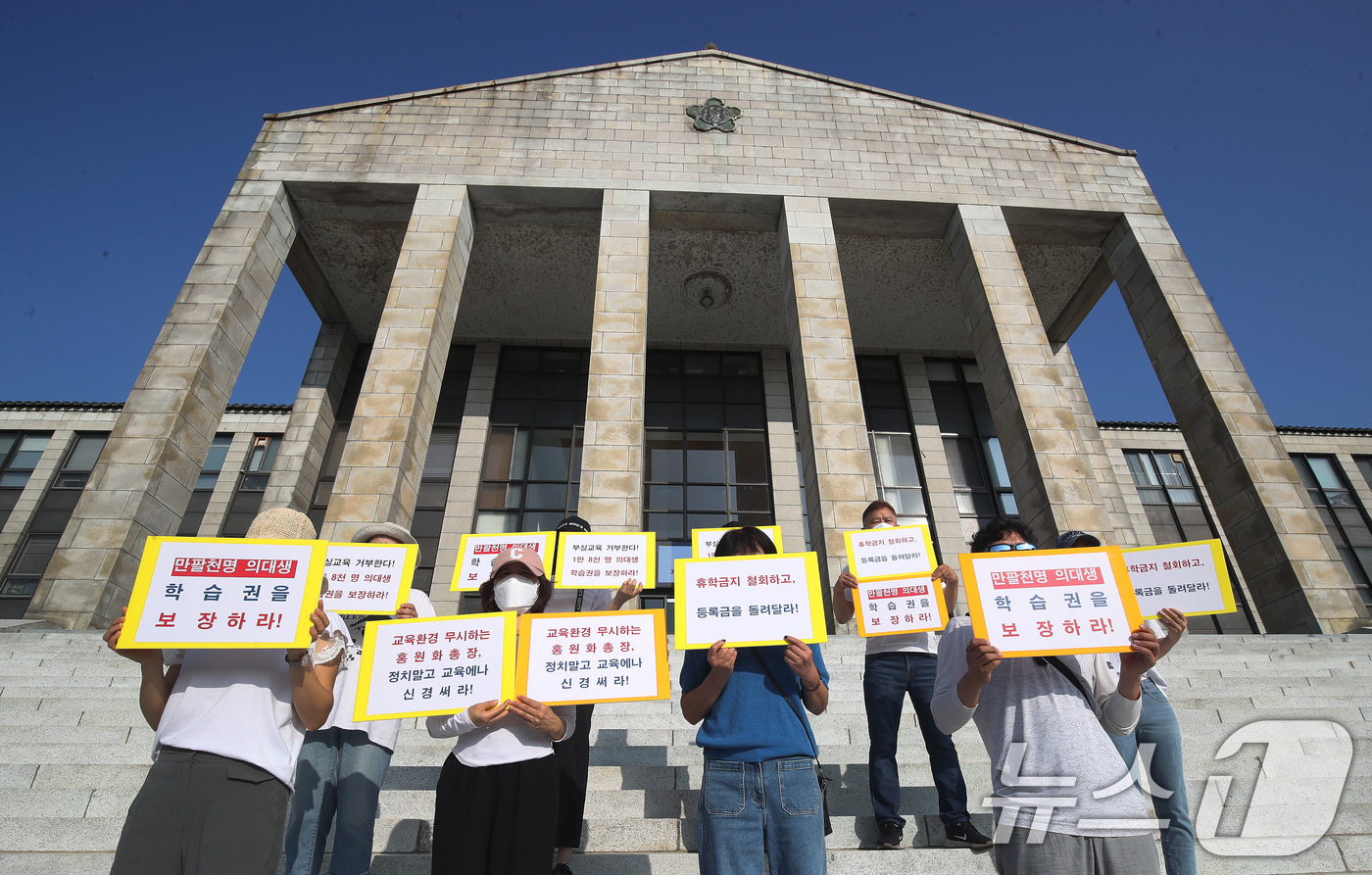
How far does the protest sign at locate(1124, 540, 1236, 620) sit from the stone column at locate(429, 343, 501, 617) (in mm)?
11107

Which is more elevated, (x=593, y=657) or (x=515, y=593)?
(x=515, y=593)

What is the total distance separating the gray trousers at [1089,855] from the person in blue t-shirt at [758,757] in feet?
2.49

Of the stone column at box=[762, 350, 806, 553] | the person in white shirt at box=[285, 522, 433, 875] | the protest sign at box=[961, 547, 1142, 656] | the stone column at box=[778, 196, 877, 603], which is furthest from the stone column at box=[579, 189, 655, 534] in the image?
the protest sign at box=[961, 547, 1142, 656]

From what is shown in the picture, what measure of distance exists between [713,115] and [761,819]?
13483mm

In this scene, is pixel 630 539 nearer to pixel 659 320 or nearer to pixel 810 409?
pixel 810 409

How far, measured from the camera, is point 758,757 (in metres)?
2.79

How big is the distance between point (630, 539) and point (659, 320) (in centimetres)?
1075

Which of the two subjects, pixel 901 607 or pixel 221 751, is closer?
pixel 221 751

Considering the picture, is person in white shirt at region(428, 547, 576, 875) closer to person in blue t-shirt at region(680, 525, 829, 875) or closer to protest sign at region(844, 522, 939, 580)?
person in blue t-shirt at region(680, 525, 829, 875)

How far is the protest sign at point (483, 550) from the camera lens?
5921mm

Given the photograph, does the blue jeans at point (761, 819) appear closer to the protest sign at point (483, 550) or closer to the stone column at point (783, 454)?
the protest sign at point (483, 550)

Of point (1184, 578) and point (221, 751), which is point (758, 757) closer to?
point (221, 751)

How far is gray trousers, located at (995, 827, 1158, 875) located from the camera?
2221mm

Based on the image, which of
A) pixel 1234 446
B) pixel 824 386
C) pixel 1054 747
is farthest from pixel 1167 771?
pixel 1234 446
